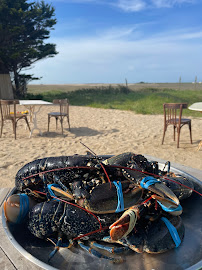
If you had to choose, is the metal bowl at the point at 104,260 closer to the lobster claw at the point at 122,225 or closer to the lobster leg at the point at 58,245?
the lobster leg at the point at 58,245

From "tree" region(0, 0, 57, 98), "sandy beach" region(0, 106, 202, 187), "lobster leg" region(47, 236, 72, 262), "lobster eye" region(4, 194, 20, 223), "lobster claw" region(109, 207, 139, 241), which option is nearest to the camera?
"lobster claw" region(109, 207, 139, 241)

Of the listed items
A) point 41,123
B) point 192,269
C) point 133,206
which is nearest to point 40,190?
point 133,206

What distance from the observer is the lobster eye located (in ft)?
5.40

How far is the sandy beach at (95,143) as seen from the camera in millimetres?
4980

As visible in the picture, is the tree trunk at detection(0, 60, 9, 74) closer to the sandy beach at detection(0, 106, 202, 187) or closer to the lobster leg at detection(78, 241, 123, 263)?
the sandy beach at detection(0, 106, 202, 187)

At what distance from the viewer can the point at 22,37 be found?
18094 millimetres

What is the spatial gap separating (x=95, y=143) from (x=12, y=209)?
4.67 m

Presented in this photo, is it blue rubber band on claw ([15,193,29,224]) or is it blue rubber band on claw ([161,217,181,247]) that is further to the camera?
blue rubber band on claw ([15,193,29,224])

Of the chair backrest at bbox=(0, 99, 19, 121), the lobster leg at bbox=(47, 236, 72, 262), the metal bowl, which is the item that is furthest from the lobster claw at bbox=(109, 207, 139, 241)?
the chair backrest at bbox=(0, 99, 19, 121)

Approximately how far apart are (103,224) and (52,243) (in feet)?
1.41

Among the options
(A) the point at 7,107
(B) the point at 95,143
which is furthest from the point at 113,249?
(A) the point at 7,107

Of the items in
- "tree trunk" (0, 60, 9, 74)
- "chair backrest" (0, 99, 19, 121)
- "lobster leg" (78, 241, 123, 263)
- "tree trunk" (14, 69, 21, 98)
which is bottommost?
"lobster leg" (78, 241, 123, 263)

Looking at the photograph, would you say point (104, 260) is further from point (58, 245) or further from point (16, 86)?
point (16, 86)

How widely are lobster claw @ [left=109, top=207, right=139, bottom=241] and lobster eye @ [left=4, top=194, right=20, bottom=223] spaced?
813mm
